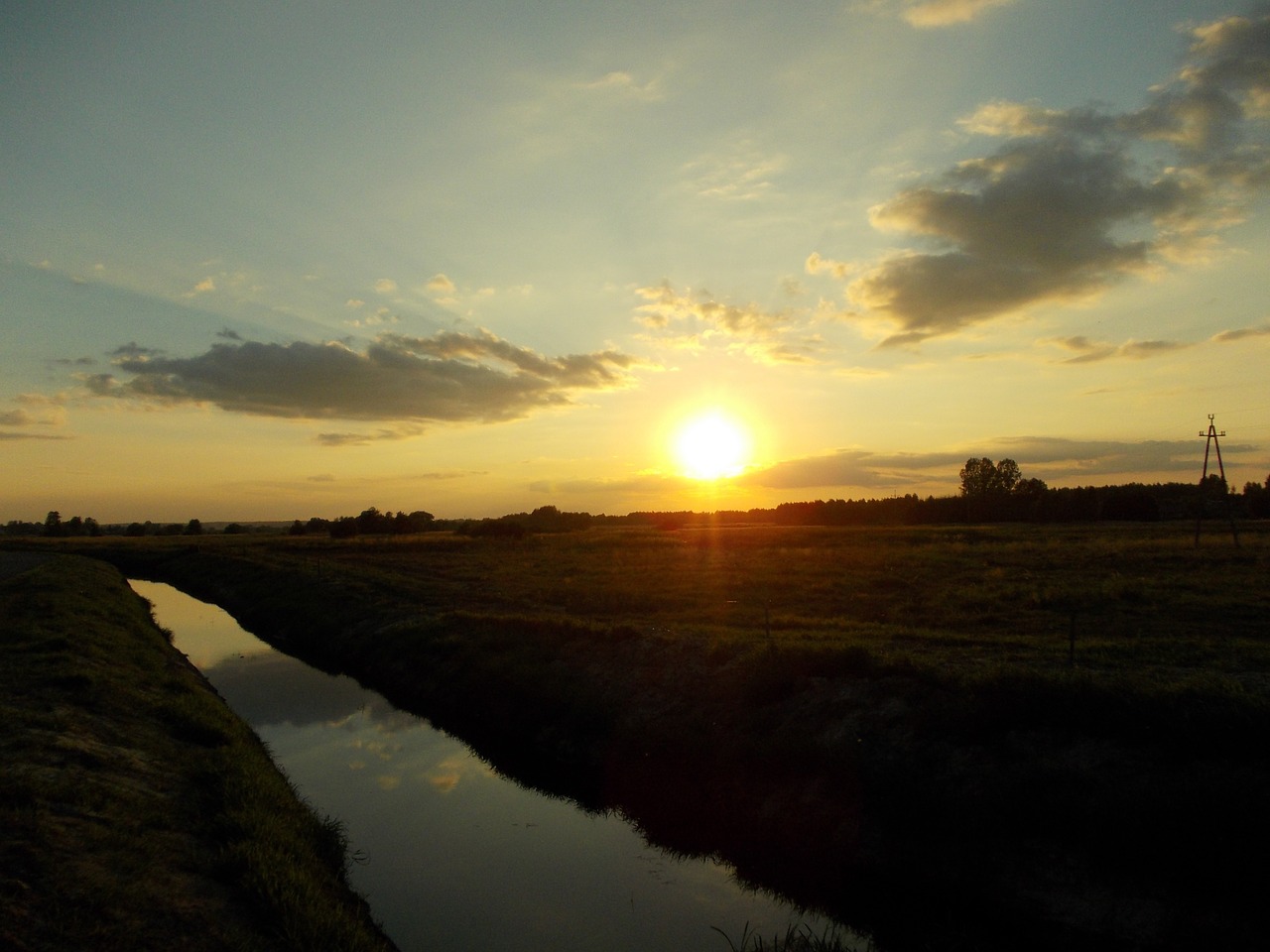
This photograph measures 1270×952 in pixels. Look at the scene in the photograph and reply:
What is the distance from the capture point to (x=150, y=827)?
11.7m

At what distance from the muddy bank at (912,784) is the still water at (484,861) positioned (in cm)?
100

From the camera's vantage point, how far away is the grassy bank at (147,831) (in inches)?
354

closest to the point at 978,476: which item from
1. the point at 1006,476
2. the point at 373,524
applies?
the point at 1006,476

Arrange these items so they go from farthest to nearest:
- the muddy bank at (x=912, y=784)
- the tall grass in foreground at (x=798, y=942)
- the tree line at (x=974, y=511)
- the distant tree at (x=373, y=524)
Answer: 1. the distant tree at (x=373, y=524)
2. the tree line at (x=974, y=511)
3. the muddy bank at (x=912, y=784)
4. the tall grass in foreground at (x=798, y=942)

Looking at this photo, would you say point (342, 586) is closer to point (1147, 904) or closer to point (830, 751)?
point (830, 751)

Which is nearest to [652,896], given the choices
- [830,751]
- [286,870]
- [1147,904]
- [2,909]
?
[830,751]

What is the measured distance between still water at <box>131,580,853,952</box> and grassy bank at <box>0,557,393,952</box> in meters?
1.22

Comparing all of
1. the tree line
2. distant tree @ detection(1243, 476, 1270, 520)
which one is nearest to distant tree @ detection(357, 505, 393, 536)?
the tree line

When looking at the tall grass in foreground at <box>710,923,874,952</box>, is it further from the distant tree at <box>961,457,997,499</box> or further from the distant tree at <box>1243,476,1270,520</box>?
the distant tree at <box>961,457,997,499</box>

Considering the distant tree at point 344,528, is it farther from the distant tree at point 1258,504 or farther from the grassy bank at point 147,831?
the distant tree at point 1258,504

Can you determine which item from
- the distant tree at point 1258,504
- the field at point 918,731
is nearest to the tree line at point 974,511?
the distant tree at point 1258,504

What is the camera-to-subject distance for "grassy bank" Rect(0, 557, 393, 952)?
29.5ft

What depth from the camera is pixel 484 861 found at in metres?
15.1

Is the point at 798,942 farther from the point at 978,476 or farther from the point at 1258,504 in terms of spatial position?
the point at 978,476
